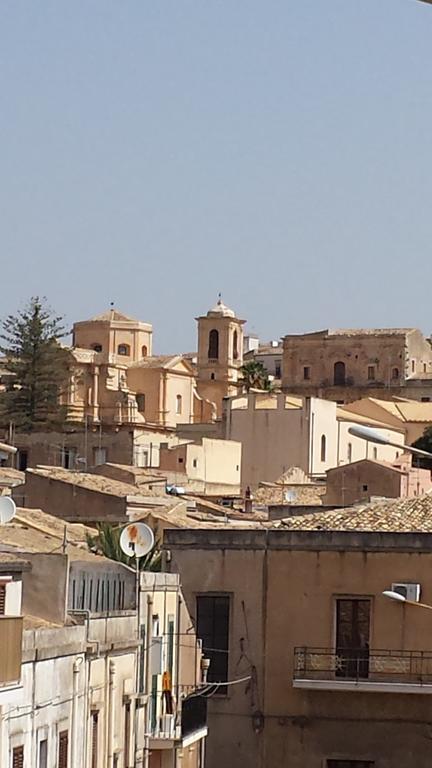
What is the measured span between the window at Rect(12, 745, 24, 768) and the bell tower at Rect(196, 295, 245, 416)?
132 m

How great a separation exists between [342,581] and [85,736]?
9364 mm

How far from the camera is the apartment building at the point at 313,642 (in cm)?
3325

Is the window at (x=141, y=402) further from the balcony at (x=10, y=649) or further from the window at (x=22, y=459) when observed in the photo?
the balcony at (x=10, y=649)

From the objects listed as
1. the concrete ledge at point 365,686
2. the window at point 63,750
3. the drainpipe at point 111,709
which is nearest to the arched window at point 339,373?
the concrete ledge at point 365,686

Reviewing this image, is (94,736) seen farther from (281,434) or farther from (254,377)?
(254,377)

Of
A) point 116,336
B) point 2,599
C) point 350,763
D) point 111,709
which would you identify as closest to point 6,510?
point 111,709

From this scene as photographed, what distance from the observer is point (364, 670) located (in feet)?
110

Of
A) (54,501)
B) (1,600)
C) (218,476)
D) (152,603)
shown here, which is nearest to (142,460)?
(218,476)

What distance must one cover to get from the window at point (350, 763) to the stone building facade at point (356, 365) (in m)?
131

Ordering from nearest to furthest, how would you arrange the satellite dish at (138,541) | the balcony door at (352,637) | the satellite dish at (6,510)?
the satellite dish at (6,510) < the satellite dish at (138,541) < the balcony door at (352,637)

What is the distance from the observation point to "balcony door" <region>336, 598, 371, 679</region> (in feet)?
110

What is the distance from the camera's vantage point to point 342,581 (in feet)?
111

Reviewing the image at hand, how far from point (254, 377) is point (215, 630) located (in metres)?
121

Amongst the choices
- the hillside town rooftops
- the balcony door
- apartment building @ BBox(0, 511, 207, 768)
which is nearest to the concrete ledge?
the balcony door
